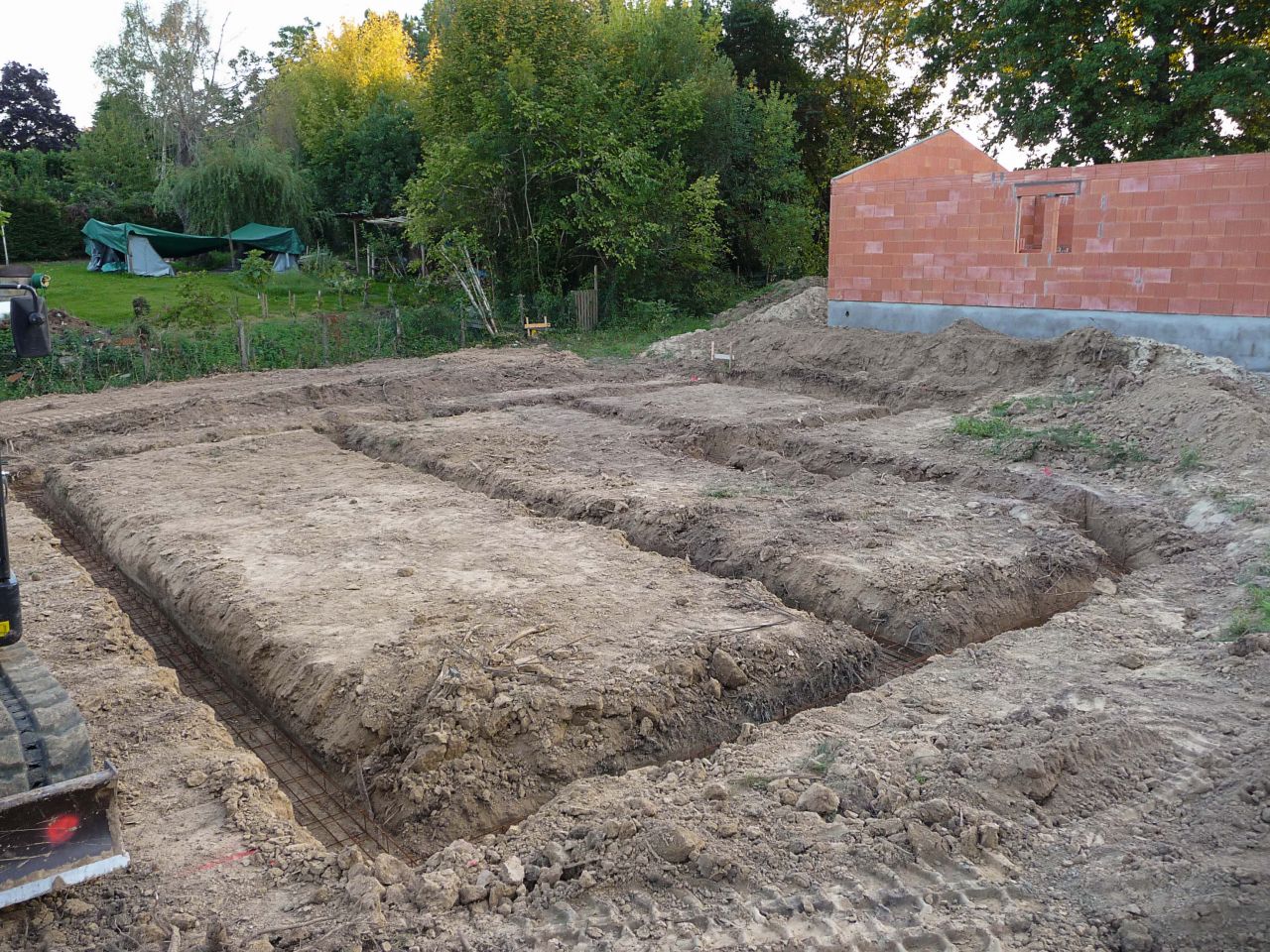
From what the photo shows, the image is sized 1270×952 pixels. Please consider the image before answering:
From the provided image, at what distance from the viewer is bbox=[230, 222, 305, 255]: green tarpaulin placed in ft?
97.1

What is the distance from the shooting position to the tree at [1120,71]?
789 inches

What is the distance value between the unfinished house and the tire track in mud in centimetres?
1312

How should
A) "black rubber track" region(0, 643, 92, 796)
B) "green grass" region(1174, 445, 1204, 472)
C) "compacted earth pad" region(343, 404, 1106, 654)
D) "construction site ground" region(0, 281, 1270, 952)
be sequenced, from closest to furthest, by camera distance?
"black rubber track" region(0, 643, 92, 796)
"construction site ground" region(0, 281, 1270, 952)
"compacted earth pad" region(343, 404, 1106, 654)
"green grass" region(1174, 445, 1204, 472)

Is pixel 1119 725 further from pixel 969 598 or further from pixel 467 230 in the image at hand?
pixel 467 230

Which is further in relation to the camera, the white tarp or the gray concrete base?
the white tarp

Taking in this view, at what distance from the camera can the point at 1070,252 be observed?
1519 cm

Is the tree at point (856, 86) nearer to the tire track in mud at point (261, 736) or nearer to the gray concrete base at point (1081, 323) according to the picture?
the gray concrete base at point (1081, 323)

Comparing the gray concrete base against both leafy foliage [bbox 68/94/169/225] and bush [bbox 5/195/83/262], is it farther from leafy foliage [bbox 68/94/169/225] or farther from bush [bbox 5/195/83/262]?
bush [bbox 5/195/83/262]

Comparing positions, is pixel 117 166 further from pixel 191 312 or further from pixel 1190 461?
pixel 1190 461

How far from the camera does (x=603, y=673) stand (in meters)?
6.14

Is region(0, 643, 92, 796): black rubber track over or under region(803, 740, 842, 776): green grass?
over

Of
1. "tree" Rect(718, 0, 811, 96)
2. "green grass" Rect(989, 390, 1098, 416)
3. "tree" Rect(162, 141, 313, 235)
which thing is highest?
"tree" Rect(718, 0, 811, 96)

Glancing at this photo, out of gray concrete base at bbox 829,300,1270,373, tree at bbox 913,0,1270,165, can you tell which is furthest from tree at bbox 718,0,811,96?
gray concrete base at bbox 829,300,1270,373

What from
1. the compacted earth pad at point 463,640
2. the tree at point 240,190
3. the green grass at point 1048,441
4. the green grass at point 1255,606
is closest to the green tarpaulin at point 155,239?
the tree at point 240,190
